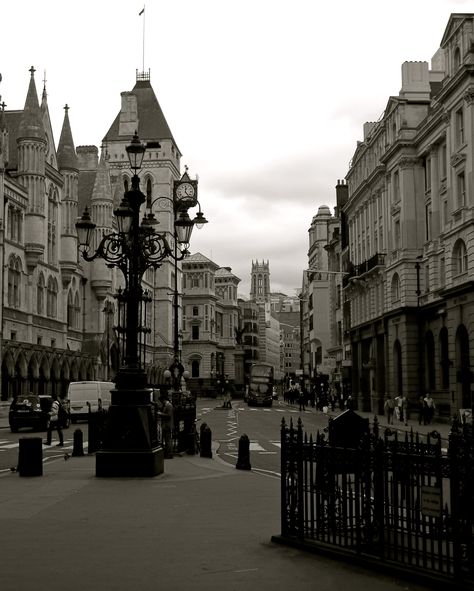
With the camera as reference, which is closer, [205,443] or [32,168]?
[205,443]

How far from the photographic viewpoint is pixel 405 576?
7.64 m

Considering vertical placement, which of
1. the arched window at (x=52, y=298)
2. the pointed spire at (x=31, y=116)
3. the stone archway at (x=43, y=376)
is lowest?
the stone archway at (x=43, y=376)

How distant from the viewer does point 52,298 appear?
6644 cm

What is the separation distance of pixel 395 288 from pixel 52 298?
28124mm

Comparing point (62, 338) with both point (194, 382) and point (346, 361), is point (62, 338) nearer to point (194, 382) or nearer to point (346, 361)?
point (346, 361)

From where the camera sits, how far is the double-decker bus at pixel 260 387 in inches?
3260

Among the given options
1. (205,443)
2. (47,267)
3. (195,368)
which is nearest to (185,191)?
(205,443)

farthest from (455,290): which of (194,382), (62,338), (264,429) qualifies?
(194,382)

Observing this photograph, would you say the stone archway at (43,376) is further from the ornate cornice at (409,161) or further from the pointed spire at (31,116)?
the ornate cornice at (409,161)

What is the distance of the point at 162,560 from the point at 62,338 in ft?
202

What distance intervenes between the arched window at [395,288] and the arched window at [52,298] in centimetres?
2740

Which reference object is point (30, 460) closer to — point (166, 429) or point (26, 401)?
point (166, 429)

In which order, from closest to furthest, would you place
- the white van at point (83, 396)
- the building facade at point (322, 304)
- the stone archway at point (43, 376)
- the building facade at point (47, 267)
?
the white van at point (83, 396) < the building facade at point (47, 267) < the stone archway at point (43, 376) < the building facade at point (322, 304)

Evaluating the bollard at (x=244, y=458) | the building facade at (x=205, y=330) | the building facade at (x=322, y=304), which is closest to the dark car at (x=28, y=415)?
the bollard at (x=244, y=458)
